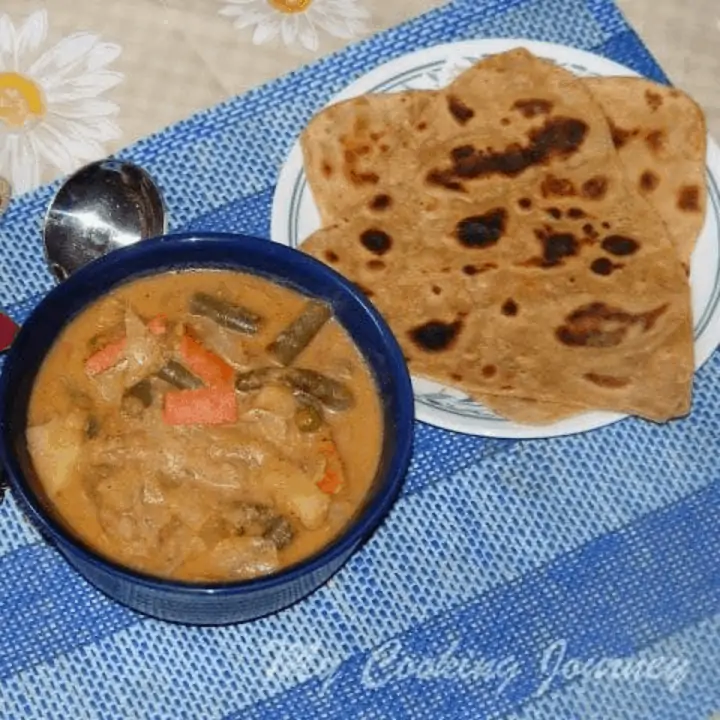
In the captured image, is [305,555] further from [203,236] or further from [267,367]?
[203,236]

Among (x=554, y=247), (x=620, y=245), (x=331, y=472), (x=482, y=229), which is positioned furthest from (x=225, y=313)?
(x=620, y=245)

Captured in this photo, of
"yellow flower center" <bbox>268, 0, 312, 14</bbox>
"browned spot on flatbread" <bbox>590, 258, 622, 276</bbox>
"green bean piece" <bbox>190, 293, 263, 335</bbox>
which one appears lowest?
"browned spot on flatbread" <bbox>590, 258, 622, 276</bbox>

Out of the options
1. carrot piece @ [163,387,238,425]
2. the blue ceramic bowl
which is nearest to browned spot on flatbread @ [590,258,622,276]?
the blue ceramic bowl

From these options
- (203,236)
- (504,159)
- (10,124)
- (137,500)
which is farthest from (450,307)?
(10,124)

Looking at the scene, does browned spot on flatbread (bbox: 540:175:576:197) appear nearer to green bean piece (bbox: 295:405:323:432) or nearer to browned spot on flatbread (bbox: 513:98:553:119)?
browned spot on flatbread (bbox: 513:98:553:119)

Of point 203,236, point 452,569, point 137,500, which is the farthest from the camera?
point 452,569

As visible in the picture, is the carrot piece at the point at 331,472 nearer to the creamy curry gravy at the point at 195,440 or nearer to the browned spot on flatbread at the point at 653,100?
the creamy curry gravy at the point at 195,440
